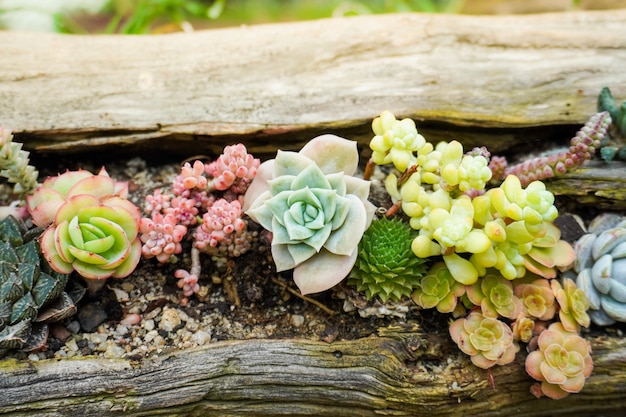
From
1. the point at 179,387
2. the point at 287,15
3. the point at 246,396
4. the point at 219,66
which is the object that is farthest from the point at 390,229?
the point at 287,15

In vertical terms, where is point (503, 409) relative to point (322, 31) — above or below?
below

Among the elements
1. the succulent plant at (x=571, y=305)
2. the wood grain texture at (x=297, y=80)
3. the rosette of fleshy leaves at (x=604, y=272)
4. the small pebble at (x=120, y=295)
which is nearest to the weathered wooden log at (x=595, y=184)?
the rosette of fleshy leaves at (x=604, y=272)

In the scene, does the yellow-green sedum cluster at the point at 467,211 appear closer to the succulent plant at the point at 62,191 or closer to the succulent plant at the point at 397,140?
the succulent plant at the point at 397,140

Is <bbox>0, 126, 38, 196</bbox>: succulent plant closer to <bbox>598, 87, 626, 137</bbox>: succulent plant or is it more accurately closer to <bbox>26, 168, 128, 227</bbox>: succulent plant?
<bbox>26, 168, 128, 227</bbox>: succulent plant

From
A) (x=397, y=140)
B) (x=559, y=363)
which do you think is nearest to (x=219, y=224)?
(x=397, y=140)

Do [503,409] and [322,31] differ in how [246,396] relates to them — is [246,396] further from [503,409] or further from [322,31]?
[322,31]

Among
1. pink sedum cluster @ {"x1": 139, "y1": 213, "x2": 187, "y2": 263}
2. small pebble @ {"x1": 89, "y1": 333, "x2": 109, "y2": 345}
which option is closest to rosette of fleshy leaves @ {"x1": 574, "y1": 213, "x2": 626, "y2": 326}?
pink sedum cluster @ {"x1": 139, "y1": 213, "x2": 187, "y2": 263}
